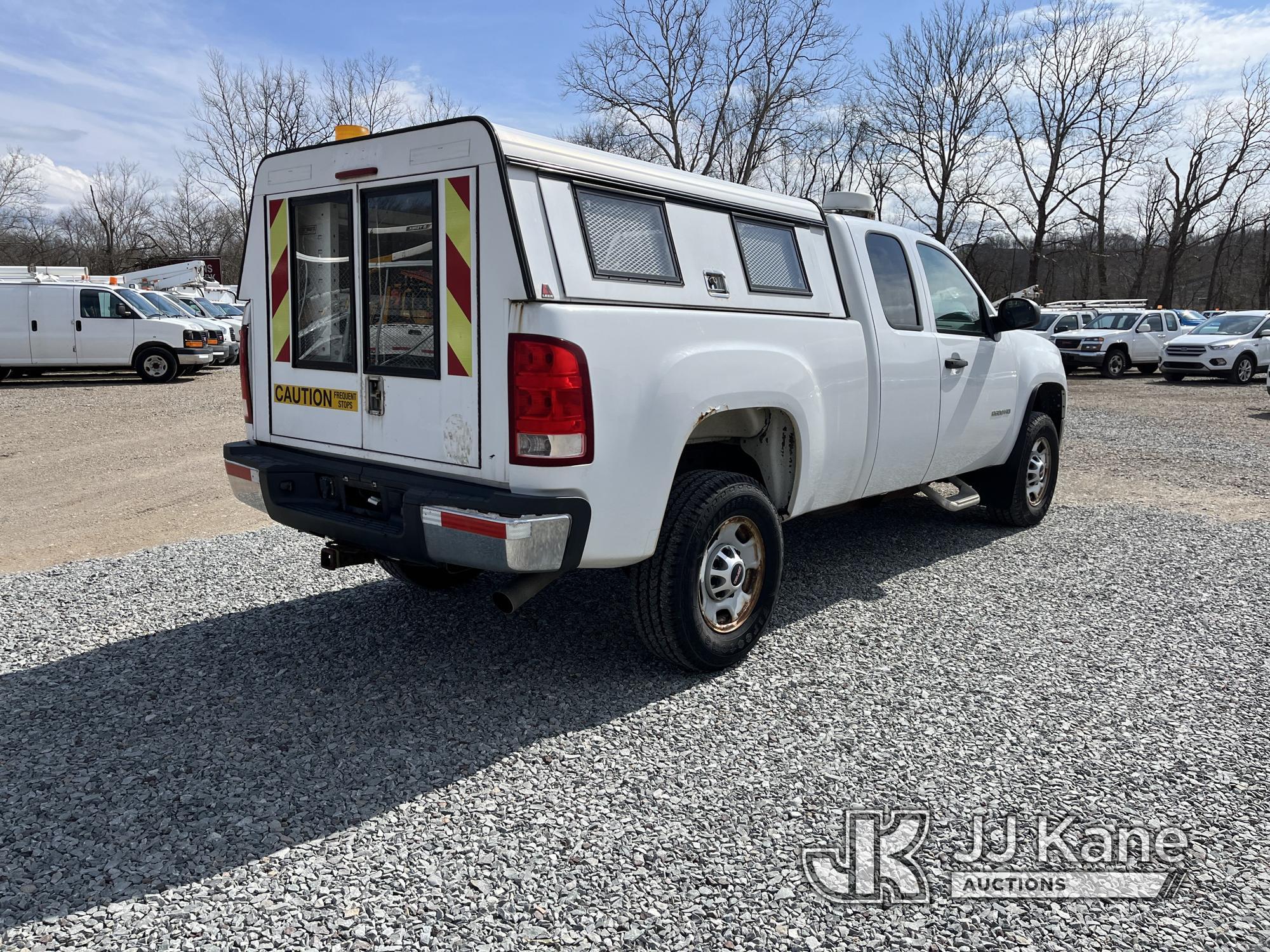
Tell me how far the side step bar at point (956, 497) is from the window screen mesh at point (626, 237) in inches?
113

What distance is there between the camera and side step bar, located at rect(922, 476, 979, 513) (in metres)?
6.01

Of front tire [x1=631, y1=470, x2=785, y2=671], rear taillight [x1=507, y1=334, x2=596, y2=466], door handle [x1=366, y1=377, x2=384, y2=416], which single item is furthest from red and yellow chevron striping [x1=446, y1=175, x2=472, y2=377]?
front tire [x1=631, y1=470, x2=785, y2=671]

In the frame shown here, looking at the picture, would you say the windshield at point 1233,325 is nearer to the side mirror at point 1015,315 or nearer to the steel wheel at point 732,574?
the side mirror at point 1015,315

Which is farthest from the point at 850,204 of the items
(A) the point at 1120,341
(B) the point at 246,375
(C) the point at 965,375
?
(A) the point at 1120,341

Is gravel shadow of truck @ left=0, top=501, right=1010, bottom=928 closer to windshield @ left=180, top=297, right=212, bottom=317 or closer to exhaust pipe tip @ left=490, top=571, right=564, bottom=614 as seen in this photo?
exhaust pipe tip @ left=490, top=571, right=564, bottom=614

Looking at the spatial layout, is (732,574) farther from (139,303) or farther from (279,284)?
(139,303)

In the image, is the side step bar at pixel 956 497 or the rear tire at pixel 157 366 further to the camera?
the rear tire at pixel 157 366

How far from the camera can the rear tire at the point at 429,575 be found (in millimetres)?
4918

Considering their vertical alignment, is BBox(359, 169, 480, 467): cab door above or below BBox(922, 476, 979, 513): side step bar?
above

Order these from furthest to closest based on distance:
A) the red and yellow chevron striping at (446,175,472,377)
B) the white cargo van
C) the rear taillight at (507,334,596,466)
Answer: the white cargo van → the red and yellow chevron striping at (446,175,472,377) → the rear taillight at (507,334,596,466)

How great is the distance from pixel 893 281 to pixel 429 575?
A: 3121mm

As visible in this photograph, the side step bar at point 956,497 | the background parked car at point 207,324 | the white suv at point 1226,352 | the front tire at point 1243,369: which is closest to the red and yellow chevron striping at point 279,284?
the side step bar at point 956,497

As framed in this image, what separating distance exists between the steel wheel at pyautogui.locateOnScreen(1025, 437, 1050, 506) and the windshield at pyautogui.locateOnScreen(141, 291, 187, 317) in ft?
59.1

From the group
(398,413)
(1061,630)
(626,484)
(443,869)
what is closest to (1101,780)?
(1061,630)
